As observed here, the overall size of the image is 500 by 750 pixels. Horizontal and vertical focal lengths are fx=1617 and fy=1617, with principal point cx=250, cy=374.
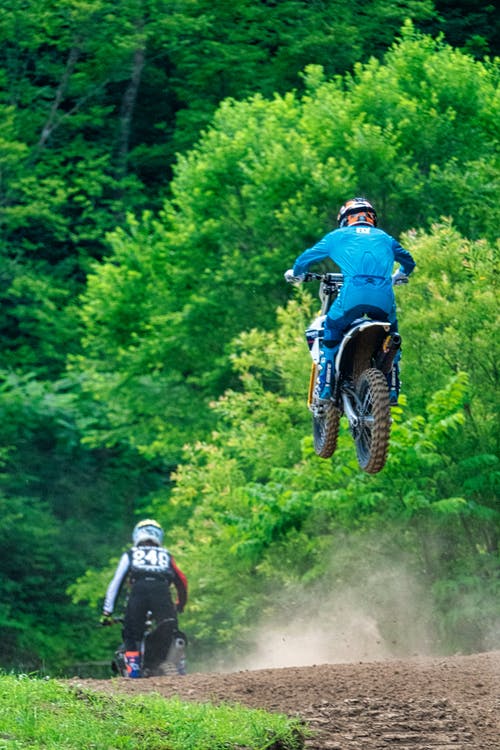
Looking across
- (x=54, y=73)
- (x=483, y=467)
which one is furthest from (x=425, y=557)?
(x=54, y=73)

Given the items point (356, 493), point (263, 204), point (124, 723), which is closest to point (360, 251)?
point (124, 723)

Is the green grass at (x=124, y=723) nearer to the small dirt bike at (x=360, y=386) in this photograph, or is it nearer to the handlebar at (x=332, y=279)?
the small dirt bike at (x=360, y=386)

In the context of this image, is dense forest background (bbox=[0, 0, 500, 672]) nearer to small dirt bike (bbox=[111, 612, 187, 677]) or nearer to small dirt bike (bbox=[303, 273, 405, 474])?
Answer: small dirt bike (bbox=[111, 612, 187, 677])

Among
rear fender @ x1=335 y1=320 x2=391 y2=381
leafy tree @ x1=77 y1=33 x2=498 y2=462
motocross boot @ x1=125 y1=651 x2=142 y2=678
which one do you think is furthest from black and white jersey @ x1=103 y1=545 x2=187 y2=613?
leafy tree @ x1=77 y1=33 x2=498 y2=462

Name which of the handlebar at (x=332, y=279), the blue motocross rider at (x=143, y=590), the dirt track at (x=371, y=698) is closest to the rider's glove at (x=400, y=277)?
the handlebar at (x=332, y=279)

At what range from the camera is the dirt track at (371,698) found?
35.4 feet

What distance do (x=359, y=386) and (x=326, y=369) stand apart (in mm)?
430

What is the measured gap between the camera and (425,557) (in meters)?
24.0

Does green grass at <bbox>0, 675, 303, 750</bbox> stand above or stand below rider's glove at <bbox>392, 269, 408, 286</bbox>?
below

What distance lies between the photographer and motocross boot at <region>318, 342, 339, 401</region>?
40.0 feet

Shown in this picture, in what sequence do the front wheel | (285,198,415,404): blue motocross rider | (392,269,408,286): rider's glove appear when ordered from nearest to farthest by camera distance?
the front wheel, (285,198,415,404): blue motocross rider, (392,269,408,286): rider's glove

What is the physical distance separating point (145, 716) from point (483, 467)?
1314 cm

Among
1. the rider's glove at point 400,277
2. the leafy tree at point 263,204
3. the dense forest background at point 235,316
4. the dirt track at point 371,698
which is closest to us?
the dirt track at point 371,698

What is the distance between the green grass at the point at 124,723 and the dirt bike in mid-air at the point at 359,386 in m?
2.09
